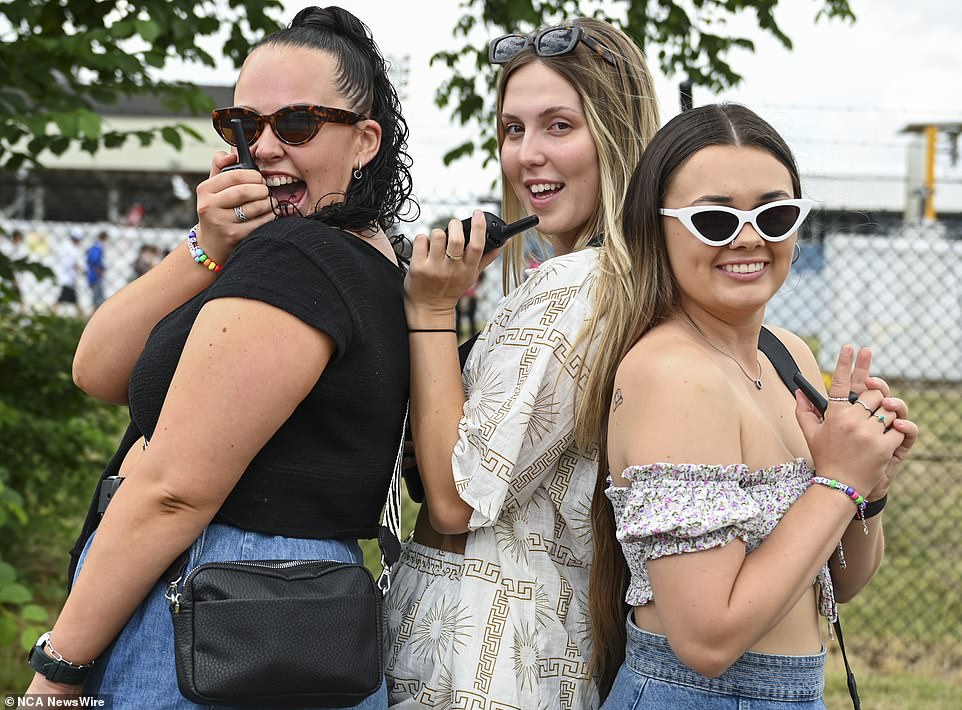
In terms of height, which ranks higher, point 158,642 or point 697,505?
point 697,505

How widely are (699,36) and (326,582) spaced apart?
437cm

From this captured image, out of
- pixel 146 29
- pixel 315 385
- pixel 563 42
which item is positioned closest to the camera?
pixel 315 385

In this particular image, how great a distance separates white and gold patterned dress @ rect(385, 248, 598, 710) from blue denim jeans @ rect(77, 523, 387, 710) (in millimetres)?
334

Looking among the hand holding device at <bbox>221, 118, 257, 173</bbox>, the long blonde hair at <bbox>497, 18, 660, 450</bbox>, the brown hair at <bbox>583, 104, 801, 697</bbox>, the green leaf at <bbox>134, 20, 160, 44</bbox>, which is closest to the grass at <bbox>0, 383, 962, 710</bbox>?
the brown hair at <bbox>583, 104, 801, 697</bbox>

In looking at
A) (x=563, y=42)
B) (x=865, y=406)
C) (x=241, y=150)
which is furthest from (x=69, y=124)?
(x=865, y=406)

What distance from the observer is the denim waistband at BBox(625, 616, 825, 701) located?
166 cm

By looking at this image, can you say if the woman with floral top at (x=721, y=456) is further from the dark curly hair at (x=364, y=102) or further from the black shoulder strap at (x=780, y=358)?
the dark curly hair at (x=364, y=102)

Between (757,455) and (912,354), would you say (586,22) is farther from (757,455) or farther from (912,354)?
(912,354)

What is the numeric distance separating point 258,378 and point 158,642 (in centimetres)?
45

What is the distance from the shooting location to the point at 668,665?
1.69m

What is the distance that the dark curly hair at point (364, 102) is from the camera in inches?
75.9

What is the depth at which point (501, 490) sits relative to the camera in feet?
5.87

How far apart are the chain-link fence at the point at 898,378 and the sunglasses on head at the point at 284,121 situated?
3.34 feet

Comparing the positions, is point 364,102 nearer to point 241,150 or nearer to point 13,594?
point 241,150
